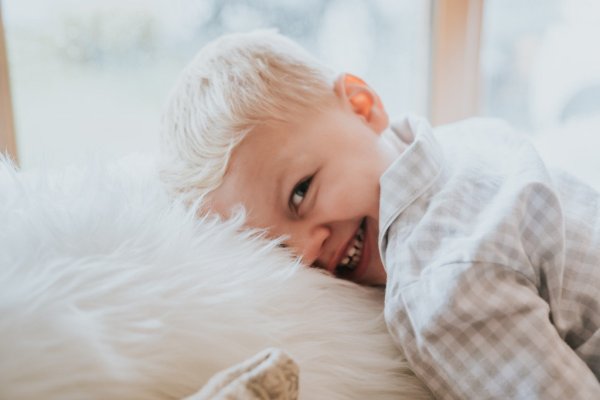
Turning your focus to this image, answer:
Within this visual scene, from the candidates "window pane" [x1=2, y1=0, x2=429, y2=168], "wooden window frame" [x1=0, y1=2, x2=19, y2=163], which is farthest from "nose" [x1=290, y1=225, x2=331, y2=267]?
"wooden window frame" [x1=0, y1=2, x2=19, y2=163]

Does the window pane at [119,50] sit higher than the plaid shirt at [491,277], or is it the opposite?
the window pane at [119,50]

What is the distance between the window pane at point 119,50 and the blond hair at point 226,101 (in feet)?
1.29

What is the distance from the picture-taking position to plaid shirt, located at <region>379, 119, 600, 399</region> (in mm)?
543

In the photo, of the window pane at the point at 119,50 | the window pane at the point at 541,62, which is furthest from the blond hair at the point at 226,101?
the window pane at the point at 541,62

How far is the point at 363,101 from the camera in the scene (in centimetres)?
85

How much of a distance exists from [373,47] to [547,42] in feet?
1.68

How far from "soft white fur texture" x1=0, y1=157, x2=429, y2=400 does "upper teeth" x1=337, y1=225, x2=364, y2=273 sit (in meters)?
0.06

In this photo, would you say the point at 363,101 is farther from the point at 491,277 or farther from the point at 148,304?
the point at 148,304

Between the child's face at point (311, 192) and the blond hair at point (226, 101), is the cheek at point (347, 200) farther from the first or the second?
the blond hair at point (226, 101)

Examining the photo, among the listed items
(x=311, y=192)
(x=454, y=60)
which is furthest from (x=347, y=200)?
(x=454, y=60)

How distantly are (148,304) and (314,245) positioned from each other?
0.27 meters

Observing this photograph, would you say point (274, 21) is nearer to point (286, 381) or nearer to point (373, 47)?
point (373, 47)

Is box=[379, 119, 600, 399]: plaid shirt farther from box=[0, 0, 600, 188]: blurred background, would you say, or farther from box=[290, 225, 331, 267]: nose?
box=[0, 0, 600, 188]: blurred background

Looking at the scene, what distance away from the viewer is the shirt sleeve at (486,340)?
1.75ft
